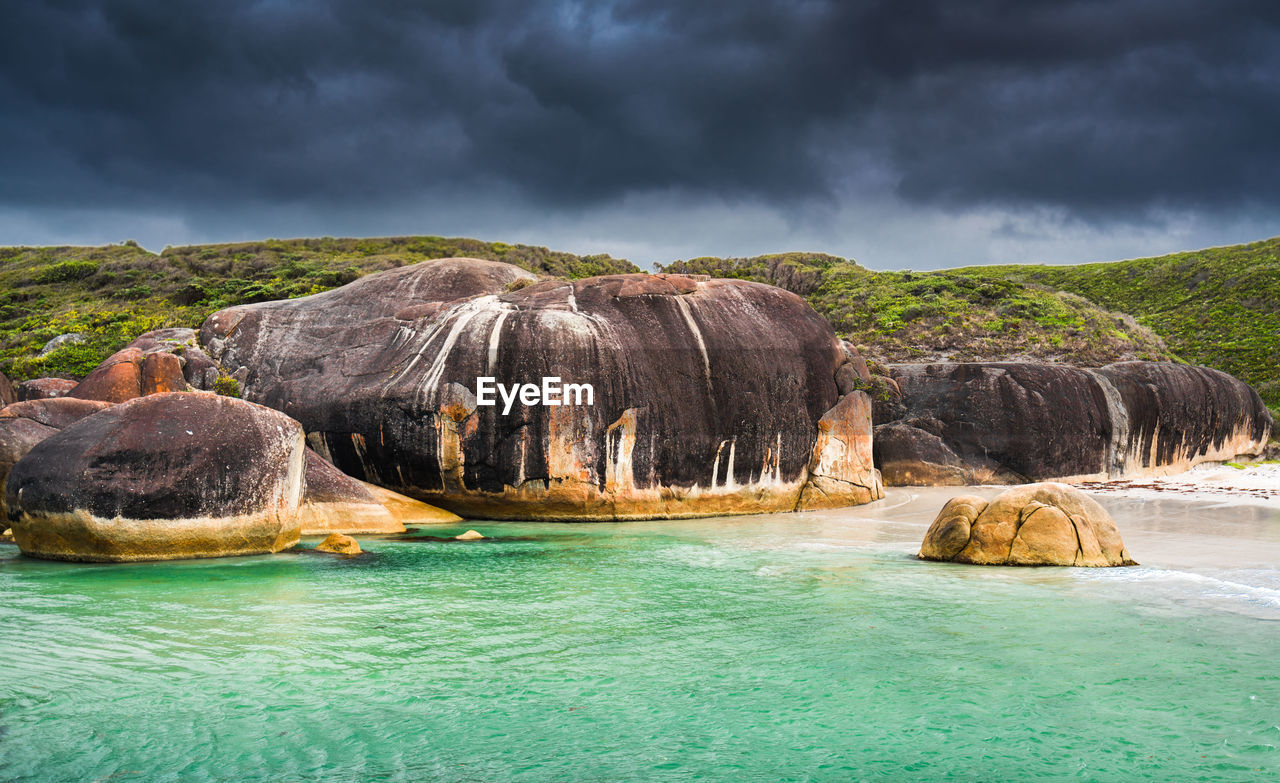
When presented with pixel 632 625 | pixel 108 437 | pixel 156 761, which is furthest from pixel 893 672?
pixel 108 437

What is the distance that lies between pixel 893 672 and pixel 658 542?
7473 mm

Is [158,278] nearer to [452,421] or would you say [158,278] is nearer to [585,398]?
[452,421]

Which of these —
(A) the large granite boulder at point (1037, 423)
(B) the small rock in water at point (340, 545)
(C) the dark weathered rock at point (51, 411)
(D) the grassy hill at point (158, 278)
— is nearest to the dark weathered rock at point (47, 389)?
(C) the dark weathered rock at point (51, 411)

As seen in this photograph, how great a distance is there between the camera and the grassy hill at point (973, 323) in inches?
1226

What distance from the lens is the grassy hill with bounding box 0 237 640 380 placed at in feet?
87.9

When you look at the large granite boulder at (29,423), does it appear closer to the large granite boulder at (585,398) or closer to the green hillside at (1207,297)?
the large granite boulder at (585,398)

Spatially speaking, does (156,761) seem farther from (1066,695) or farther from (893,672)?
(1066,695)

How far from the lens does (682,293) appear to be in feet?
59.6

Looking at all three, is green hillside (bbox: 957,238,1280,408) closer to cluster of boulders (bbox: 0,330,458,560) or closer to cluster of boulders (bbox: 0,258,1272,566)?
cluster of boulders (bbox: 0,258,1272,566)

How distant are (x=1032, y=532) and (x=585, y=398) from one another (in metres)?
8.30

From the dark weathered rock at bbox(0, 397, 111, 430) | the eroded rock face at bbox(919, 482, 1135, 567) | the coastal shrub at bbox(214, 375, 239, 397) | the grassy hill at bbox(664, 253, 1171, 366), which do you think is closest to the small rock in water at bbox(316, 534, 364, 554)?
the dark weathered rock at bbox(0, 397, 111, 430)

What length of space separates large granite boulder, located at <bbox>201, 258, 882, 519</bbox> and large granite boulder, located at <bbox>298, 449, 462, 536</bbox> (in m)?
1.62

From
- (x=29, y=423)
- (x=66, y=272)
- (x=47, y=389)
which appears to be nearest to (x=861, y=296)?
(x=47, y=389)

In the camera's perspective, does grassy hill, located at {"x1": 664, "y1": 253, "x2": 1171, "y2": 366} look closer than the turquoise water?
No
